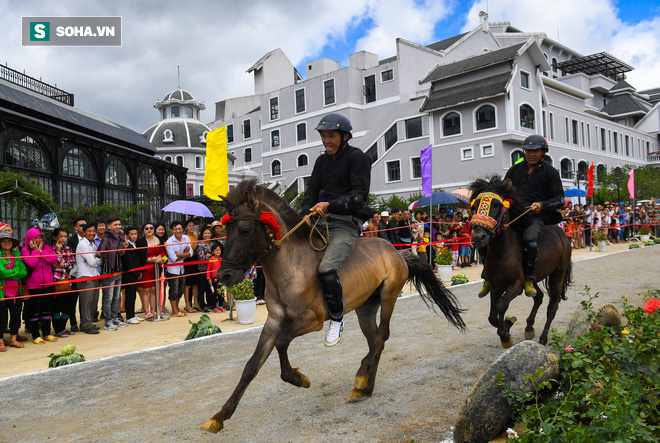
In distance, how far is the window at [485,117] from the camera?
122 feet

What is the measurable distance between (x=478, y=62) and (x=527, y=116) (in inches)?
238

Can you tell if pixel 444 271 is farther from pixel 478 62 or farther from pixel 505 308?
pixel 478 62

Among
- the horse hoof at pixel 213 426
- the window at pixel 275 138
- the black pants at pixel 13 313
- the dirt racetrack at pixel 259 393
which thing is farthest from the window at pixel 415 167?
the horse hoof at pixel 213 426

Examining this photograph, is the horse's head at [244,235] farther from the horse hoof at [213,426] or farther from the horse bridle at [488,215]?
the horse bridle at [488,215]

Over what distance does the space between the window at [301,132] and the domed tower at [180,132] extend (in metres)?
20.7

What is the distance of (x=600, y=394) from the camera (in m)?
3.21

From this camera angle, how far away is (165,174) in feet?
104

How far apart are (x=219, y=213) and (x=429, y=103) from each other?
22.7 metres

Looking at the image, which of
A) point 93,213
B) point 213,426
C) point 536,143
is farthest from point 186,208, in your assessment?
point 93,213

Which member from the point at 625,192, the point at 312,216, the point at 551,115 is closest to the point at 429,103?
the point at 551,115

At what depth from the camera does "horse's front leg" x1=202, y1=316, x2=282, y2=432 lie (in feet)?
12.0

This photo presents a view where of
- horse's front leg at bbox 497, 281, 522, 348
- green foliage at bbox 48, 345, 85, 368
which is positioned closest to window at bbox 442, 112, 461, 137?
horse's front leg at bbox 497, 281, 522, 348

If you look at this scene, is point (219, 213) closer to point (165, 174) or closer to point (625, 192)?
point (165, 174)

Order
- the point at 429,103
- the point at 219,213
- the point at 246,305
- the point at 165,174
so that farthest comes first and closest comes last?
the point at 429,103, the point at 165,174, the point at 219,213, the point at 246,305
